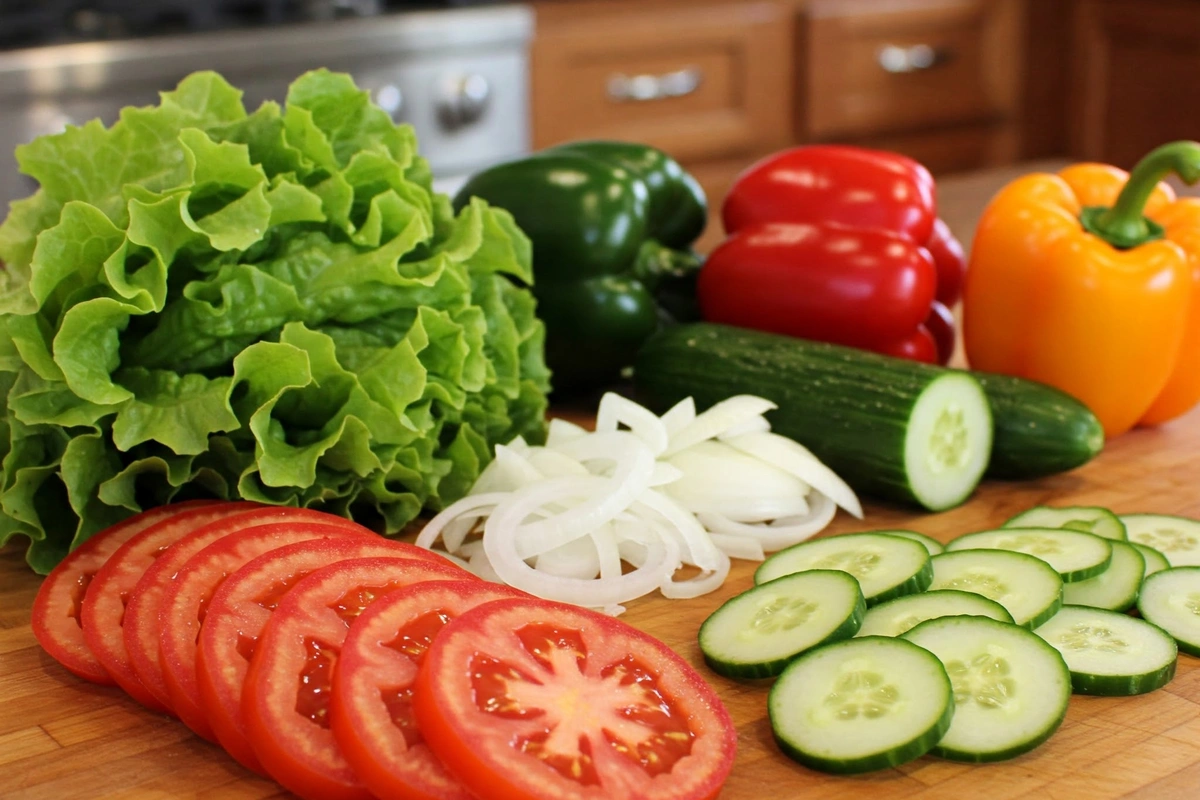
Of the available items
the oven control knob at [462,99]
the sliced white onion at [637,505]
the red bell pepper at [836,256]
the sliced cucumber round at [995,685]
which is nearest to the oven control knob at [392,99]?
the oven control knob at [462,99]

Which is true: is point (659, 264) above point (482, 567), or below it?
above

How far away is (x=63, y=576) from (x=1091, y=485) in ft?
4.49

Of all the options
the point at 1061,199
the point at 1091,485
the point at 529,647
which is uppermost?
the point at 1061,199

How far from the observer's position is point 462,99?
3.79m

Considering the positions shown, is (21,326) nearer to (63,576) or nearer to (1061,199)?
(63,576)

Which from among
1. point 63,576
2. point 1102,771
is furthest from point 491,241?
point 1102,771

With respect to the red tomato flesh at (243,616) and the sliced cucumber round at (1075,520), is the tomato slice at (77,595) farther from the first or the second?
the sliced cucumber round at (1075,520)

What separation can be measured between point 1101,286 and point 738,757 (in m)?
1.08

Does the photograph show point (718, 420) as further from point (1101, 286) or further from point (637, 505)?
point (1101, 286)

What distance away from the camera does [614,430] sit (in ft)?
6.27

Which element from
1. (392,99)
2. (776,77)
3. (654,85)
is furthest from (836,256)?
(776,77)

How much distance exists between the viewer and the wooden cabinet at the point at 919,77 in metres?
4.70

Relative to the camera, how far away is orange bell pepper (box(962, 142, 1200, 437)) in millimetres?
2064

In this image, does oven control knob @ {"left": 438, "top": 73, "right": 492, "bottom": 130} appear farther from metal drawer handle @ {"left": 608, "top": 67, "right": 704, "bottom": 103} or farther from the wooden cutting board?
the wooden cutting board
